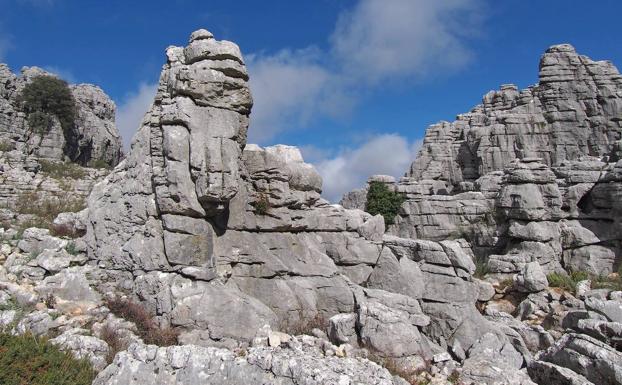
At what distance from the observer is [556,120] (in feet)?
121

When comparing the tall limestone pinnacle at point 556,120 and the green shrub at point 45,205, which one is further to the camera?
the tall limestone pinnacle at point 556,120

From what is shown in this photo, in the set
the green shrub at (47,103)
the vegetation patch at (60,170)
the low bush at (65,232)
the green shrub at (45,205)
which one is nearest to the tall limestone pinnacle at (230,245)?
the low bush at (65,232)

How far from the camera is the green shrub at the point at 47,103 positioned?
109 ft

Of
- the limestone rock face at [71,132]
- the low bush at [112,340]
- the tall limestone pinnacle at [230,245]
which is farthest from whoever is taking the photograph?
the limestone rock face at [71,132]

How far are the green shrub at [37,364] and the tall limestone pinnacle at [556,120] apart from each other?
110 feet

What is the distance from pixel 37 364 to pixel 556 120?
127 ft

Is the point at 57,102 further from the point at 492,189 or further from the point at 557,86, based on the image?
the point at 557,86

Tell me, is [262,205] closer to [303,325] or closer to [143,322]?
[303,325]

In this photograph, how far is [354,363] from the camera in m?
9.51

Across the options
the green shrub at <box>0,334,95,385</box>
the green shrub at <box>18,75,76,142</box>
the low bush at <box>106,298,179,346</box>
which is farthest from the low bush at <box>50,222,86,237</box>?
the green shrub at <box>18,75,76,142</box>

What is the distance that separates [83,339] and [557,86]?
38.7 metres

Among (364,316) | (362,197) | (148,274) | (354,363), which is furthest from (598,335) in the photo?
(362,197)

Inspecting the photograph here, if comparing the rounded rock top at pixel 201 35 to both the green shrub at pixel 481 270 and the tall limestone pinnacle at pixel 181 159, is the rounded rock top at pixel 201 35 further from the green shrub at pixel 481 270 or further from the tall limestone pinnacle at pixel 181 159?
the green shrub at pixel 481 270

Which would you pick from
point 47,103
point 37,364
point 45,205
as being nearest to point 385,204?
point 45,205
